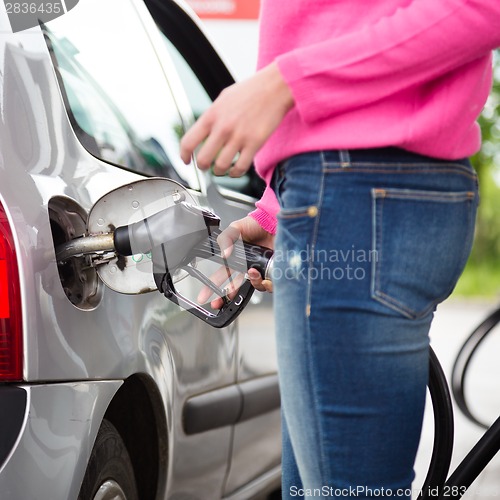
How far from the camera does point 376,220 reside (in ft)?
4.08

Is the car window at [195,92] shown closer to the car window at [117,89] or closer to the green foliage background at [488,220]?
the car window at [117,89]

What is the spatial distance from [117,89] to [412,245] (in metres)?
1.48

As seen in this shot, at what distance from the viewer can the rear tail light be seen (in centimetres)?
187

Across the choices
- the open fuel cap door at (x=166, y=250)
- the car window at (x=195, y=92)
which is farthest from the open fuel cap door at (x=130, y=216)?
the car window at (x=195, y=92)

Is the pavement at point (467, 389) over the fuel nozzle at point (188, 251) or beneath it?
beneath

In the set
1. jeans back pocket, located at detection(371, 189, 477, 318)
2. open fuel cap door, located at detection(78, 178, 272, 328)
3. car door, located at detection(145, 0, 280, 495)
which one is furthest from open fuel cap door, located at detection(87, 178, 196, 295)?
car door, located at detection(145, 0, 280, 495)

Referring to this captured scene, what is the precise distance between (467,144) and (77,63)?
1281 millimetres

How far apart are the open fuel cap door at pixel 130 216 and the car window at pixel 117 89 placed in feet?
1.11

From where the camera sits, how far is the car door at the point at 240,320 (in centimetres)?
310

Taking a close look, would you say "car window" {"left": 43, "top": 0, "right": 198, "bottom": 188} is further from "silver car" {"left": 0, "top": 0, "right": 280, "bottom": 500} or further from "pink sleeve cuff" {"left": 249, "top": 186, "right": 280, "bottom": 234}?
"pink sleeve cuff" {"left": 249, "top": 186, "right": 280, "bottom": 234}

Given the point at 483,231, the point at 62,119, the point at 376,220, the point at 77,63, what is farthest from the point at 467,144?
the point at 483,231

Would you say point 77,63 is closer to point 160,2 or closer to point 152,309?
point 152,309

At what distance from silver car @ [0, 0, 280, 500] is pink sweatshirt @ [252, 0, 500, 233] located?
0.66m

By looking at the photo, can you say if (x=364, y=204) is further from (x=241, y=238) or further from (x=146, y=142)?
(x=146, y=142)
